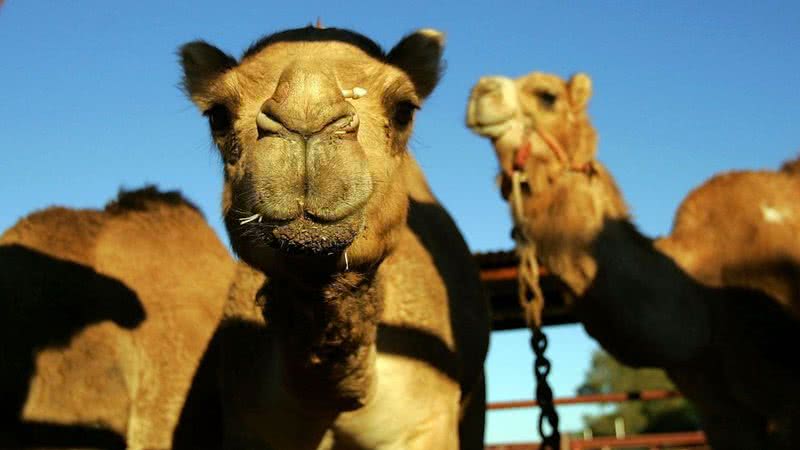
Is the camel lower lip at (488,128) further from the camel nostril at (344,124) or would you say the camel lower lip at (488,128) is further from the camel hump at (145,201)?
the camel nostril at (344,124)

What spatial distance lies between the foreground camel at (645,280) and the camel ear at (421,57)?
313 centimetres

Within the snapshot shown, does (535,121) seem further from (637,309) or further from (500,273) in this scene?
(500,273)

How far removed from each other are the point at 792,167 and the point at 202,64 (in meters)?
5.80

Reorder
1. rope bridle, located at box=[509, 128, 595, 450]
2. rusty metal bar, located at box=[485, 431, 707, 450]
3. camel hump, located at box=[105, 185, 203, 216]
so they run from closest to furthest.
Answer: rope bridle, located at box=[509, 128, 595, 450] < camel hump, located at box=[105, 185, 203, 216] < rusty metal bar, located at box=[485, 431, 707, 450]

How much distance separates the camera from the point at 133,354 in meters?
4.98

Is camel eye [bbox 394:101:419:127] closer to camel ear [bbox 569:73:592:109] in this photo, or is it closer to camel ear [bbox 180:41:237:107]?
camel ear [bbox 180:41:237:107]

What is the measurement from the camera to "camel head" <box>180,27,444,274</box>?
2.61 m

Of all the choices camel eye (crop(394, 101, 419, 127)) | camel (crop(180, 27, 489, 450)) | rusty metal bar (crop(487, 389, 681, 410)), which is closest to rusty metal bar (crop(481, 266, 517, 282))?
rusty metal bar (crop(487, 389, 681, 410))

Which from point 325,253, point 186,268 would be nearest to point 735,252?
point 186,268

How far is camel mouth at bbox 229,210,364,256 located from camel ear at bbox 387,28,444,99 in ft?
2.92

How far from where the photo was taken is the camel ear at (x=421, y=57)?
3443mm

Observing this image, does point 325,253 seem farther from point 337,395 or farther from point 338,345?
point 337,395

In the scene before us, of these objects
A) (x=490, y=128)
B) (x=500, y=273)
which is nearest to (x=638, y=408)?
(x=500, y=273)

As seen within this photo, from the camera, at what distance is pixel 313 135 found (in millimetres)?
2613
